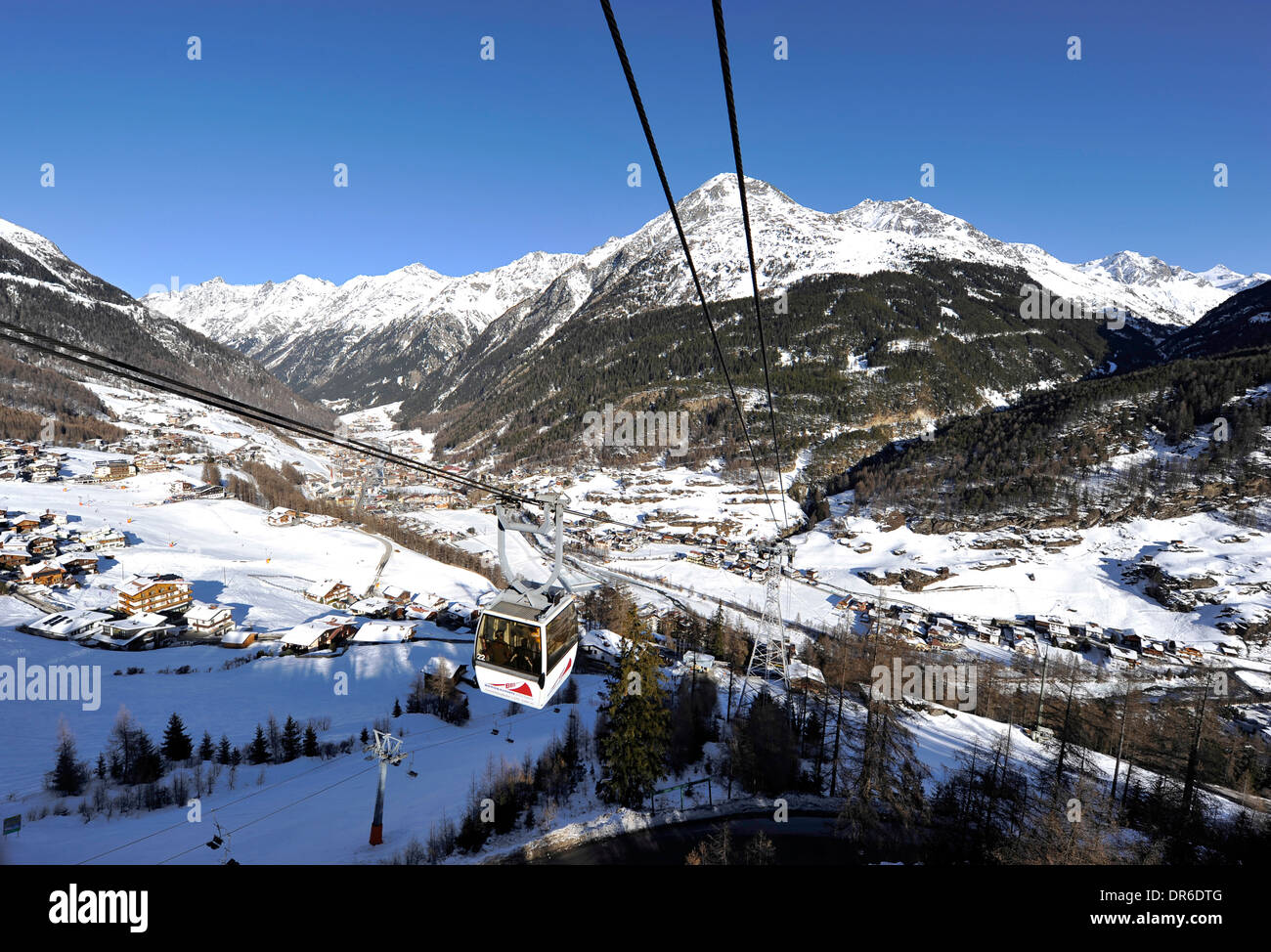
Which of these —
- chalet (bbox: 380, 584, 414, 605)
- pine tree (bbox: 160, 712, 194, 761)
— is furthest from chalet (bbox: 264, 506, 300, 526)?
pine tree (bbox: 160, 712, 194, 761)

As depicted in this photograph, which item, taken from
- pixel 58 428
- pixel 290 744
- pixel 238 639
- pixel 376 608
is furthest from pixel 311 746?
pixel 58 428

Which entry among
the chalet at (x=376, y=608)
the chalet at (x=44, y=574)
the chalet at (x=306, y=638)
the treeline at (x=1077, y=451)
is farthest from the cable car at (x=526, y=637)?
the treeline at (x=1077, y=451)

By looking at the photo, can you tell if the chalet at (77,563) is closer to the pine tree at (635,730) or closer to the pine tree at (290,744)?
the pine tree at (290,744)

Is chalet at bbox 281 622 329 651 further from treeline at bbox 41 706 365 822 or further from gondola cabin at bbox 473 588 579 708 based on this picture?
gondola cabin at bbox 473 588 579 708

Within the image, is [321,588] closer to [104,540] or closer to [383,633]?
[383,633]

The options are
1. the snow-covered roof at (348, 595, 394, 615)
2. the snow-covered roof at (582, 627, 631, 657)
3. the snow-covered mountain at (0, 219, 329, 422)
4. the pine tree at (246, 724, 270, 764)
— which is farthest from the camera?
the snow-covered mountain at (0, 219, 329, 422)

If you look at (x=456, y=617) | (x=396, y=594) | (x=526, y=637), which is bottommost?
(x=456, y=617)
